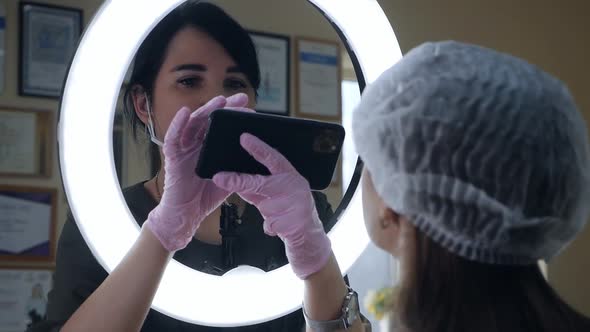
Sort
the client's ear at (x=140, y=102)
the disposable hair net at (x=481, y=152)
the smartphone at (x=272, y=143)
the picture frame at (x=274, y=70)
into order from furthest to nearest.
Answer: the picture frame at (x=274, y=70) → the client's ear at (x=140, y=102) → the smartphone at (x=272, y=143) → the disposable hair net at (x=481, y=152)

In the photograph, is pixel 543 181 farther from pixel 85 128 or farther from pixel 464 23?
pixel 464 23

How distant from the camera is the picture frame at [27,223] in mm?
1154

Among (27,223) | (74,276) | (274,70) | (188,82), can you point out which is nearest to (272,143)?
(188,82)

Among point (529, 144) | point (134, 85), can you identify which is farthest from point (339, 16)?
point (529, 144)

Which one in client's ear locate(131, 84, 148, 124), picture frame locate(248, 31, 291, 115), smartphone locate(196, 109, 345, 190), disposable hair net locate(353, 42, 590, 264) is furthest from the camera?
picture frame locate(248, 31, 291, 115)

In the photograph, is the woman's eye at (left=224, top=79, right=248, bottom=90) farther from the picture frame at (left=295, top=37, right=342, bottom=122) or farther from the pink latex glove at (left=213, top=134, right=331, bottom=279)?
the picture frame at (left=295, top=37, right=342, bottom=122)

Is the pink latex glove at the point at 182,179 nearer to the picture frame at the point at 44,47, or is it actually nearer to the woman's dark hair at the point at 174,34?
the woman's dark hair at the point at 174,34

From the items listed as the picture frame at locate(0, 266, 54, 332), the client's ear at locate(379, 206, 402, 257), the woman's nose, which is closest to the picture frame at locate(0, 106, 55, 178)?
the picture frame at locate(0, 266, 54, 332)

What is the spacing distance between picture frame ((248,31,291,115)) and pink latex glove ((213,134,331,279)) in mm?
362

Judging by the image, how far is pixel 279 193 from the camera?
0.69 metres

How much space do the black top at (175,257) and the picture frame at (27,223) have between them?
41 centimetres

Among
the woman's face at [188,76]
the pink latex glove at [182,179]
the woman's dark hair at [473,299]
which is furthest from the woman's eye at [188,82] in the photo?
the woman's dark hair at [473,299]

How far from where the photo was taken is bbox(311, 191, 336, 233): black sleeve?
0.88 metres

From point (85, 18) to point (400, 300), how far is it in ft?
2.71
